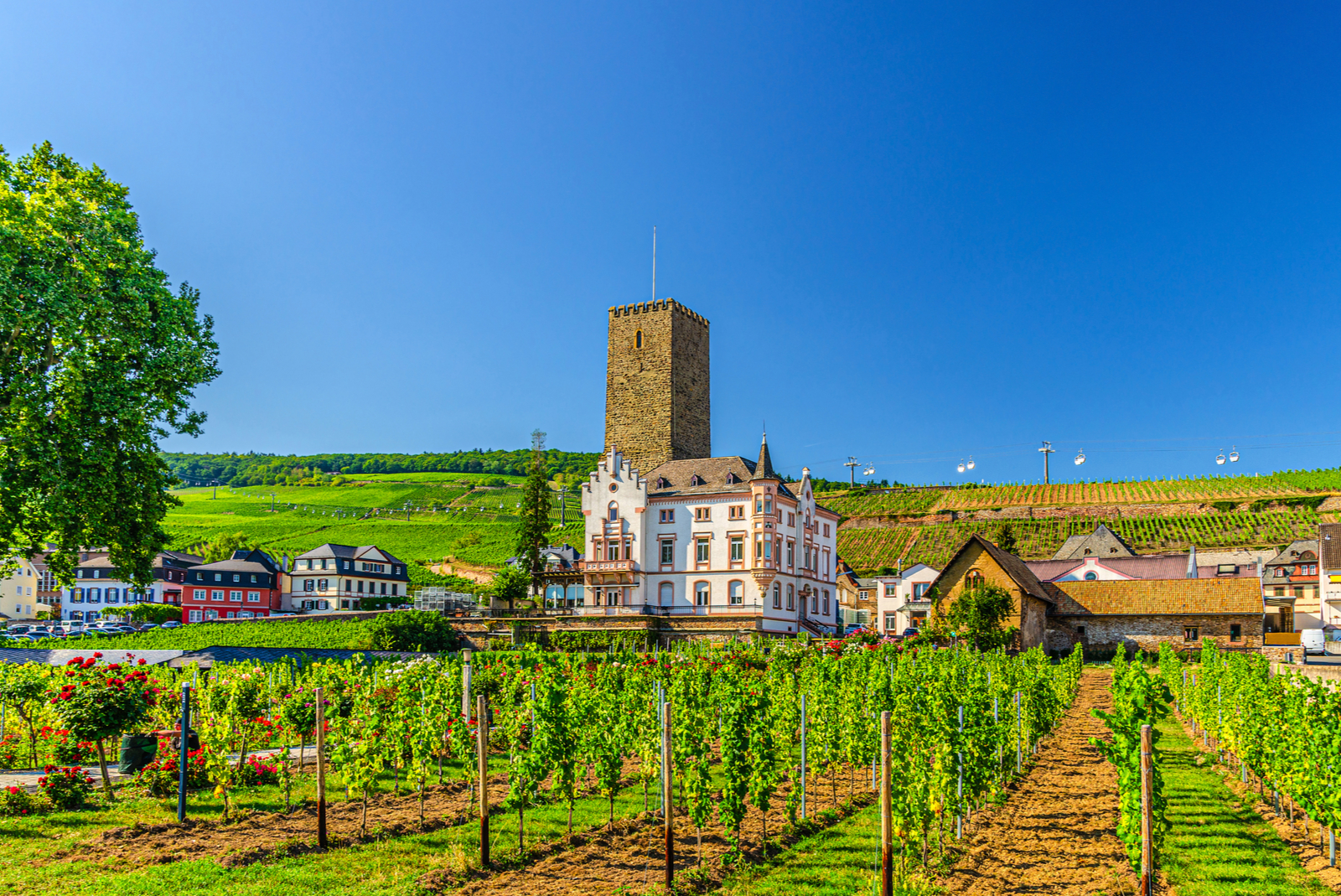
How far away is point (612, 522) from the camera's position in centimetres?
6106

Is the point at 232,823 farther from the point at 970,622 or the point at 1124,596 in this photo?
the point at 1124,596

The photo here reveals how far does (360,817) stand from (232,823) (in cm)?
184

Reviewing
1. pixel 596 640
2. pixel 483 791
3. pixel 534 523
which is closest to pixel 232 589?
pixel 534 523

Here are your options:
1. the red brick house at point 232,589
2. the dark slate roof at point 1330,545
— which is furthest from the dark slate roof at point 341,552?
the dark slate roof at point 1330,545

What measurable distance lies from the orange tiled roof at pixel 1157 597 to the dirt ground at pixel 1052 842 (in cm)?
4401

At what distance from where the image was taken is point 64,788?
47.4 ft

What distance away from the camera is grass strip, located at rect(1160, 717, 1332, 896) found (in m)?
11.3

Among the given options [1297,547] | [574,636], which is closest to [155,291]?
[574,636]

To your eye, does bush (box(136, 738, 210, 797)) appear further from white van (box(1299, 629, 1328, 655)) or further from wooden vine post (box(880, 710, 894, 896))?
white van (box(1299, 629, 1328, 655))

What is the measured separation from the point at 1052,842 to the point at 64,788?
15.2 metres

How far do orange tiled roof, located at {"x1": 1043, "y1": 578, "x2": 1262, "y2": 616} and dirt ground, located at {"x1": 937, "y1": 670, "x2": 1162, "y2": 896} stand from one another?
4401 cm

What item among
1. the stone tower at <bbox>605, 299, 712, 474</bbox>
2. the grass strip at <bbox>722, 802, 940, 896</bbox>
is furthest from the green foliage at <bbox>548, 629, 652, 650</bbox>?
the grass strip at <bbox>722, 802, 940, 896</bbox>

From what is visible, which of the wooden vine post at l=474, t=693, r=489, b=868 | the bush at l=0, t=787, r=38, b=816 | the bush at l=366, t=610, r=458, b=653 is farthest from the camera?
the bush at l=366, t=610, r=458, b=653

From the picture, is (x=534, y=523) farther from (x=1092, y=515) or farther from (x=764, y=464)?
(x=1092, y=515)
